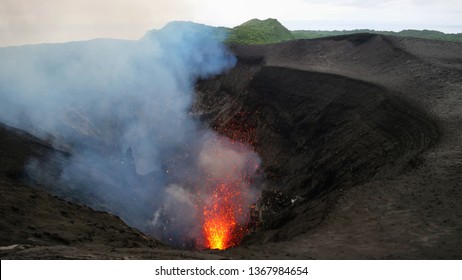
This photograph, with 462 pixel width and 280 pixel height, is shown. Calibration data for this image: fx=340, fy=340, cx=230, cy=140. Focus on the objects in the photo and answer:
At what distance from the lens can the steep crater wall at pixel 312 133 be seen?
15.1 m

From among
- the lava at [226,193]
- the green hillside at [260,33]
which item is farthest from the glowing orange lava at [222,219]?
the green hillside at [260,33]

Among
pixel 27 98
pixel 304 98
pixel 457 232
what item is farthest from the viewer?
pixel 27 98

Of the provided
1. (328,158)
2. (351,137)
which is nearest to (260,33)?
(351,137)

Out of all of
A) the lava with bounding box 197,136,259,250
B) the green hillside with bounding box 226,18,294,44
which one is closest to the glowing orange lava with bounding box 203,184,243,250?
the lava with bounding box 197,136,259,250

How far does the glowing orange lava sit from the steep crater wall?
2.59 meters

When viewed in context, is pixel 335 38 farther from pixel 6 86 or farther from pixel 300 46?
pixel 6 86

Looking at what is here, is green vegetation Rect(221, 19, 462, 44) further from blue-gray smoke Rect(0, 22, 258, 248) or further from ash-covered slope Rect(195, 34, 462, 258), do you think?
ash-covered slope Rect(195, 34, 462, 258)

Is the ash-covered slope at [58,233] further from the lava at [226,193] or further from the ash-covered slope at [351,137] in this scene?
the lava at [226,193]

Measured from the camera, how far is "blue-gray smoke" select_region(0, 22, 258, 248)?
75.7ft

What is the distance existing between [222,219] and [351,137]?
11.0 meters

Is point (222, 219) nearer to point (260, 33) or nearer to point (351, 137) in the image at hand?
point (351, 137)

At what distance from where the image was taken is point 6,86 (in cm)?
2672

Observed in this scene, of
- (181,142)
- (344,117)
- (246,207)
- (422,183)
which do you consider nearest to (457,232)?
(422,183)

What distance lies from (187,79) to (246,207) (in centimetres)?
2127
